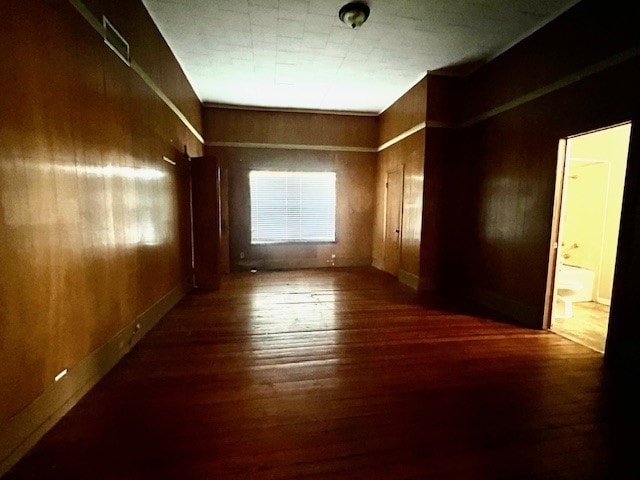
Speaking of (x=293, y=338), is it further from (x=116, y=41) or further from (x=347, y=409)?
(x=116, y=41)

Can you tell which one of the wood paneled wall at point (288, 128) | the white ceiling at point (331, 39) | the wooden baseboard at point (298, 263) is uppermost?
the white ceiling at point (331, 39)

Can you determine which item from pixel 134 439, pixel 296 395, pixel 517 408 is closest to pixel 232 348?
pixel 296 395

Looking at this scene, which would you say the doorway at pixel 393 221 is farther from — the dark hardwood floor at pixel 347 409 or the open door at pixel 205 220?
the open door at pixel 205 220

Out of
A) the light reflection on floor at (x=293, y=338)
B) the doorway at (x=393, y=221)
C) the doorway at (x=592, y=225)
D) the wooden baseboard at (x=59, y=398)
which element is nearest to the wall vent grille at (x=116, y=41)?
the wooden baseboard at (x=59, y=398)

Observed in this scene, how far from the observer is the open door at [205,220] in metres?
4.70

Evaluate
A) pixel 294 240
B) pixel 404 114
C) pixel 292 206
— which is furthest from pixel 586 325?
pixel 292 206

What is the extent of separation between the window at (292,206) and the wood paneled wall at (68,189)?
3.36m

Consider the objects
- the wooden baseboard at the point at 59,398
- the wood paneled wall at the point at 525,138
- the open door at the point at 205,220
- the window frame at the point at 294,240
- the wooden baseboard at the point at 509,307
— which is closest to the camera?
the wooden baseboard at the point at 59,398

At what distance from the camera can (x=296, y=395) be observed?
6.91 feet

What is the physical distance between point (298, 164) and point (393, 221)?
246 cm

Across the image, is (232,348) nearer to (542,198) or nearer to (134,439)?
(134,439)

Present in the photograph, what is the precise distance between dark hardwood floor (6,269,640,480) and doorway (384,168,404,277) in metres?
2.59

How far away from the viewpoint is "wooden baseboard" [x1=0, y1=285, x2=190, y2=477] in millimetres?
1503

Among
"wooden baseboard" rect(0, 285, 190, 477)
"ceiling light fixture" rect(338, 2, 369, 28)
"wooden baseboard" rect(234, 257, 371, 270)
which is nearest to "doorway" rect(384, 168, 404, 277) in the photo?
"wooden baseboard" rect(234, 257, 371, 270)
